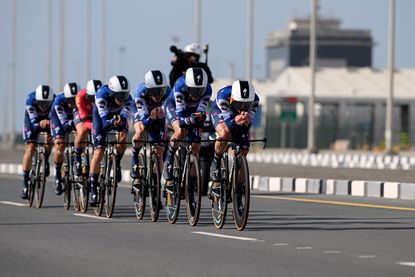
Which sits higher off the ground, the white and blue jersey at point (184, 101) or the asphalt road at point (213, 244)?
the white and blue jersey at point (184, 101)

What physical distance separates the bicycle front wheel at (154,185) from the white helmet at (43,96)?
4661mm

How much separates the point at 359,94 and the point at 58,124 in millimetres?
87265

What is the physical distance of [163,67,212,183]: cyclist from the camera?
1758cm

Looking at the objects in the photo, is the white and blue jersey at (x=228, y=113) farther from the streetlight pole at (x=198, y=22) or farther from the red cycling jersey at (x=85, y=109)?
the streetlight pole at (x=198, y=22)

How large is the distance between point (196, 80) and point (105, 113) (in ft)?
7.60

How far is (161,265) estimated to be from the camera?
41.0ft

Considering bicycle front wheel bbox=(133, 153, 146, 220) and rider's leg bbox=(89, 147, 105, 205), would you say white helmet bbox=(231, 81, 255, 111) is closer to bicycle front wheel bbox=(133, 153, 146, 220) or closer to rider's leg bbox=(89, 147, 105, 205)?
bicycle front wheel bbox=(133, 153, 146, 220)

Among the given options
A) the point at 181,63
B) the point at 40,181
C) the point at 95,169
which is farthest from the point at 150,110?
the point at 181,63

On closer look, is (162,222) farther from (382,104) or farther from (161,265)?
(382,104)

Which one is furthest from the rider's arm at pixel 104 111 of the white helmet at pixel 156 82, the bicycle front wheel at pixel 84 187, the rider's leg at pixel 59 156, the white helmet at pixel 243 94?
the white helmet at pixel 243 94

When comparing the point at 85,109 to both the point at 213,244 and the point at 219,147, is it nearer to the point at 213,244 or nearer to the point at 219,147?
the point at 219,147

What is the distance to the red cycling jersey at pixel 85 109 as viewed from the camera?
68.5 ft

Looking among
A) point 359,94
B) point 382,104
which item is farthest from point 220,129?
point 359,94

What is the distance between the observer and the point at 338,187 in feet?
90.2
